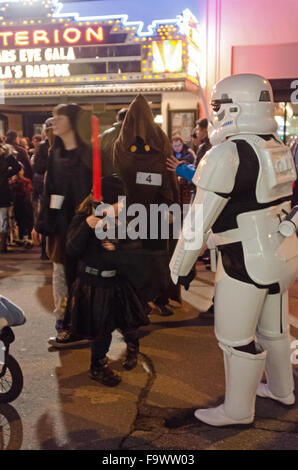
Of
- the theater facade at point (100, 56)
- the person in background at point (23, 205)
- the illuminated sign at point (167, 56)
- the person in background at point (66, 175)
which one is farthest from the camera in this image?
the theater facade at point (100, 56)

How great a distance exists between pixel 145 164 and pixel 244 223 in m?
1.73

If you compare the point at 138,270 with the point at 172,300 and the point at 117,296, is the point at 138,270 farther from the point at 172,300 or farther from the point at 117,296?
the point at 172,300

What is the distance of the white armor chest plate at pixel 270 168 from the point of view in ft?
8.77

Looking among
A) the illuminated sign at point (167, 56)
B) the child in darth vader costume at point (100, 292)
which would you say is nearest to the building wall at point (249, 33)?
the illuminated sign at point (167, 56)

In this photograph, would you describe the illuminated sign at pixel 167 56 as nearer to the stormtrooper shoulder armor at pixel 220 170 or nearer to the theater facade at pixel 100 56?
the theater facade at pixel 100 56

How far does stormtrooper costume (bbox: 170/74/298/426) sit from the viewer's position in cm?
266

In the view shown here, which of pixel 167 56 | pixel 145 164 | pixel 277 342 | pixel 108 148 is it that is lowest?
pixel 277 342

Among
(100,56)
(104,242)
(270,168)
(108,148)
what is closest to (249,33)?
(100,56)

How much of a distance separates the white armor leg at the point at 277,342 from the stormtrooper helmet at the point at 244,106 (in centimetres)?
92

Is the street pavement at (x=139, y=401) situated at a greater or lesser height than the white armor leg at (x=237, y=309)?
lesser

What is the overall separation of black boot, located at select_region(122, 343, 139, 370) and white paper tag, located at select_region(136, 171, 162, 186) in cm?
134

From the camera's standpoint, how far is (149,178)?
4.34 metres

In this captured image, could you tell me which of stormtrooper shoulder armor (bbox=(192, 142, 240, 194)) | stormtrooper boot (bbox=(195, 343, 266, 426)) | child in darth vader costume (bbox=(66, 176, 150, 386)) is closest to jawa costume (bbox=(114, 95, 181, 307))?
child in darth vader costume (bbox=(66, 176, 150, 386))

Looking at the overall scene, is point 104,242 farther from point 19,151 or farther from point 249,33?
point 249,33
